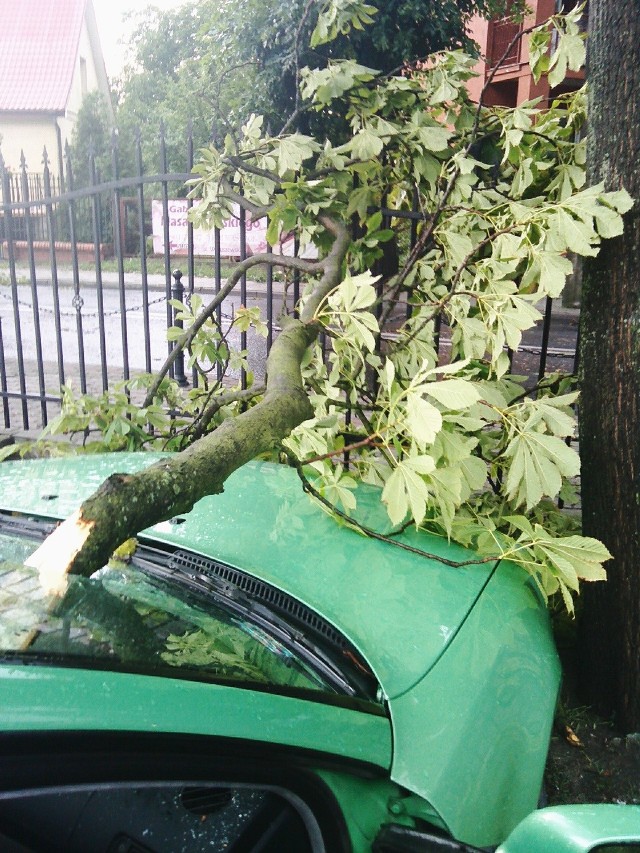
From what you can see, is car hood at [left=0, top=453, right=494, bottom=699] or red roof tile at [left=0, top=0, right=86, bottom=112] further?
red roof tile at [left=0, top=0, right=86, bottom=112]

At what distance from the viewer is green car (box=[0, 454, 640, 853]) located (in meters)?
0.93

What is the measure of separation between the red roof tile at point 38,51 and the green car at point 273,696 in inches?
1215

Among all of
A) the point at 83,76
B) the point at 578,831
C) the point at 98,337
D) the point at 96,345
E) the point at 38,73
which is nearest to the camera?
the point at 578,831

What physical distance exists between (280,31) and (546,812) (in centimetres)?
1126

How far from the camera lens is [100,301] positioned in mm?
5449

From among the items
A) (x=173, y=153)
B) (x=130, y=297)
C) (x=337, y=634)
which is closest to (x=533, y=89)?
(x=130, y=297)

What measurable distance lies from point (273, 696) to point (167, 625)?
27 cm

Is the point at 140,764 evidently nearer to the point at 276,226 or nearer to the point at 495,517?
the point at 495,517

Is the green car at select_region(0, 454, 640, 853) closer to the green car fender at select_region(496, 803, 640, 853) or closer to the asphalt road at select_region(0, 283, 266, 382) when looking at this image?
the green car fender at select_region(496, 803, 640, 853)

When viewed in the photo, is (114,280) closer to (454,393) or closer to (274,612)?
(454,393)

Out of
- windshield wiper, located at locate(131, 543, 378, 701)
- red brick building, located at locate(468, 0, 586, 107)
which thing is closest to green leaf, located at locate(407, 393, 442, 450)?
windshield wiper, located at locate(131, 543, 378, 701)

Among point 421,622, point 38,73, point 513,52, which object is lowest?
point 421,622

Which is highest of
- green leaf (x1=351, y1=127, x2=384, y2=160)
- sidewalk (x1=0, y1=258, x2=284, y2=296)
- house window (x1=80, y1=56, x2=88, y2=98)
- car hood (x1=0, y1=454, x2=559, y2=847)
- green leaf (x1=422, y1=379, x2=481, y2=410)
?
house window (x1=80, y1=56, x2=88, y2=98)

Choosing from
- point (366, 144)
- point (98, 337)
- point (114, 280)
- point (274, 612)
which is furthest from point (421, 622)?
point (114, 280)
